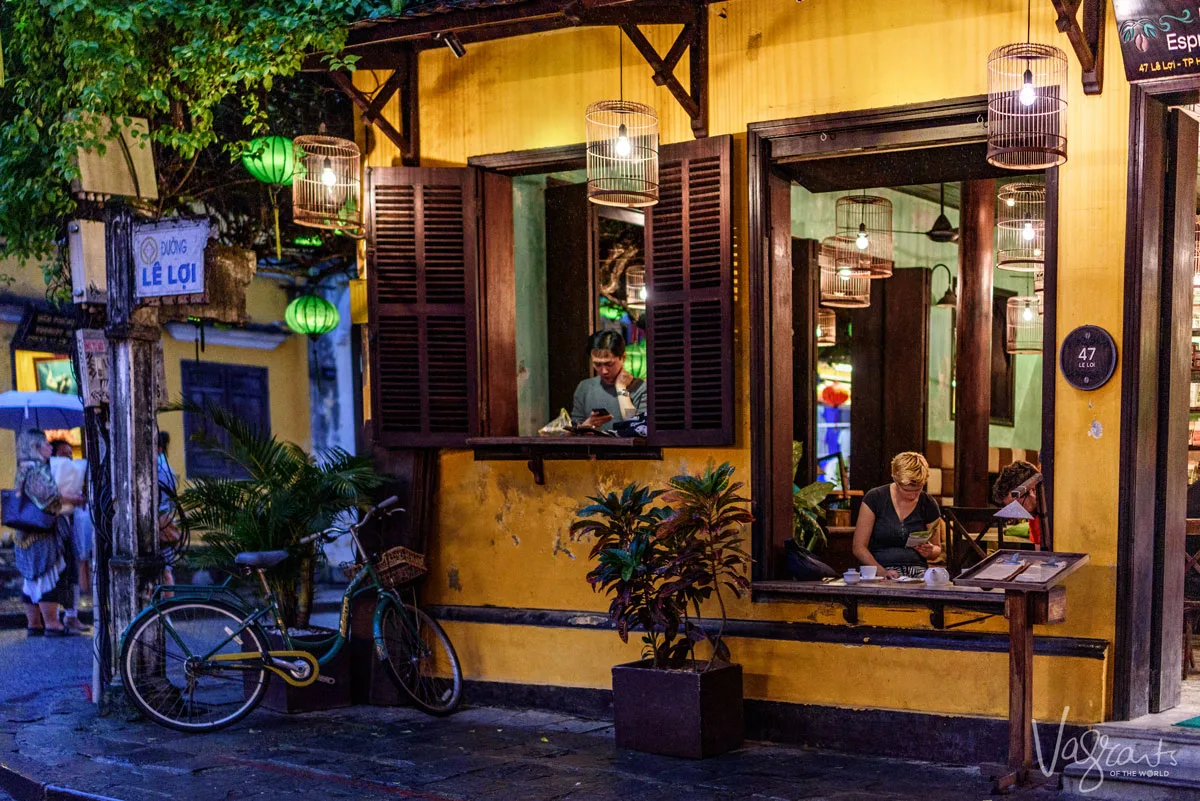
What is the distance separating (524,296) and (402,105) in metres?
2.10

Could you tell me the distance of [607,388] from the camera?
9.75m

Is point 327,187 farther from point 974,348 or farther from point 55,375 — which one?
point 55,375

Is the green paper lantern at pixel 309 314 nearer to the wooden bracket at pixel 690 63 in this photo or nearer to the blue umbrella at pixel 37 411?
the blue umbrella at pixel 37 411

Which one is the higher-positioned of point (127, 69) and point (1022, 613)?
point (127, 69)

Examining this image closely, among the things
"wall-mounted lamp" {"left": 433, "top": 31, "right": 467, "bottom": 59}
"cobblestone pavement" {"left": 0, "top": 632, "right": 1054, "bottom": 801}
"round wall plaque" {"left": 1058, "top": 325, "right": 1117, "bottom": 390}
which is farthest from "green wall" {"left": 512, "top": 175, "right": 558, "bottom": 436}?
"round wall plaque" {"left": 1058, "top": 325, "right": 1117, "bottom": 390}

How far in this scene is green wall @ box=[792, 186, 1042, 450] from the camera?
15.8 metres

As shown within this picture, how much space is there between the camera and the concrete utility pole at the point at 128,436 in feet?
30.6

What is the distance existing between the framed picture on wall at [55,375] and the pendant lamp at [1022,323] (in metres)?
11.5

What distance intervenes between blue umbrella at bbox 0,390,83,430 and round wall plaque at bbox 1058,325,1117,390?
10916 millimetres

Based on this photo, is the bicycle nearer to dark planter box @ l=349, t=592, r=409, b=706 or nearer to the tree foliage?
dark planter box @ l=349, t=592, r=409, b=706

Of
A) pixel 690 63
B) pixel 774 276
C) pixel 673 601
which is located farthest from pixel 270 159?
pixel 673 601

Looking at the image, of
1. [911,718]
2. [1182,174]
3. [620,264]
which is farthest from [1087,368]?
[620,264]

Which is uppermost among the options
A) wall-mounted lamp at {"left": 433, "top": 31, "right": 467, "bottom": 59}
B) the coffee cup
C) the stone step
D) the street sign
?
wall-mounted lamp at {"left": 433, "top": 31, "right": 467, "bottom": 59}

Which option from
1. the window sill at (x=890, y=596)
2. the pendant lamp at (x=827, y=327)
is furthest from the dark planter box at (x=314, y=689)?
the pendant lamp at (x=827, y=327)
